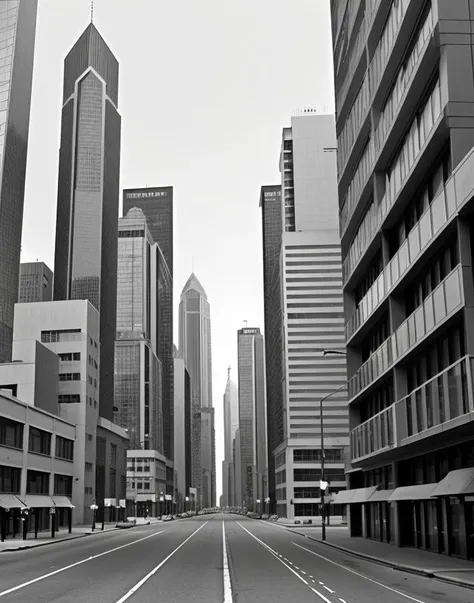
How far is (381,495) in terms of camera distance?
43.8m

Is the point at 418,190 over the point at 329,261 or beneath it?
beneath

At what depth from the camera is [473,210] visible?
2767cm

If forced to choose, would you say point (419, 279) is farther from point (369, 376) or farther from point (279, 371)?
point (279, 371)

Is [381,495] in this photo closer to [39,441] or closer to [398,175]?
[398,175]

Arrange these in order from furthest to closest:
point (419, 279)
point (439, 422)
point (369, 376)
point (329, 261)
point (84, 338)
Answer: point (329, 261) → point (84, 338) → point (369, 376) → point (419, 279) → point (439, 422)

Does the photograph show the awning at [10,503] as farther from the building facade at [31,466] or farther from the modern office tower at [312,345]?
the modern office tower at [312,345]

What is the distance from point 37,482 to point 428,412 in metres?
55.2

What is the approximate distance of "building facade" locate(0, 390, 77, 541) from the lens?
64.3 m

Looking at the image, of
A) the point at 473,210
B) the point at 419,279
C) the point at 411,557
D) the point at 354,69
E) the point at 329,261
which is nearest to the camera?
the point at 473,210

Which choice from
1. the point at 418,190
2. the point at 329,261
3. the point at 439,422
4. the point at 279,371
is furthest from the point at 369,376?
the point at 279,371

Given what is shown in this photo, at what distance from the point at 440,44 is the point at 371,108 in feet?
46.9

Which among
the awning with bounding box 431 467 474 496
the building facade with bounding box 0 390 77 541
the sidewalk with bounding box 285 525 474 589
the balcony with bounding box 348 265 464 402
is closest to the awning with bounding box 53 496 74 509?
the building facade with bounding box 0 390 77 541

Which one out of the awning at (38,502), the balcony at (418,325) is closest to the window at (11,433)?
the awning at (38,502)

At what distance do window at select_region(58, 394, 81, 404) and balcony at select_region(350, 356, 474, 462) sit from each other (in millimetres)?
68979
